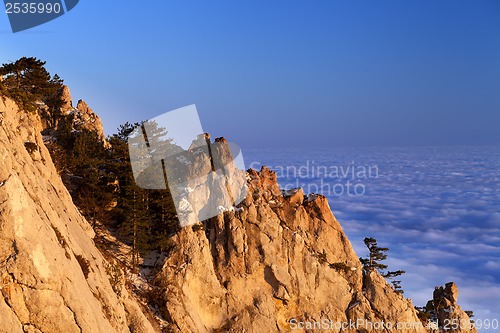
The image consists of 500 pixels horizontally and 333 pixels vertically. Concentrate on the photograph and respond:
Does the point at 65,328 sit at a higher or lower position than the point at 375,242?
lower

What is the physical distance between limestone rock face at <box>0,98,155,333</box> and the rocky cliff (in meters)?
0.05

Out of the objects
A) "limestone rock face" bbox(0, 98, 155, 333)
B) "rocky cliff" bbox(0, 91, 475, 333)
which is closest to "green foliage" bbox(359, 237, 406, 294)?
"rocky cliff" bbox(0, 91, 475, 333)

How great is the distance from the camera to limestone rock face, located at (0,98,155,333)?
1780 centimetres

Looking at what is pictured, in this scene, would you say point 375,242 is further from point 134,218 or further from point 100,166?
point 100,166

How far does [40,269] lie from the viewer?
1867 cm

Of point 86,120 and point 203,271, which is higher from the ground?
point 86,120

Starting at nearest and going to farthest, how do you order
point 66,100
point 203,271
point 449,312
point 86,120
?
point 203,271 < point 449,312 < point 86,120 < point 66,100

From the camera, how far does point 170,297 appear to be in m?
35.5

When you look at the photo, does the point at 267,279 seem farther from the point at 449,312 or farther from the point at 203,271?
the point at 449,312

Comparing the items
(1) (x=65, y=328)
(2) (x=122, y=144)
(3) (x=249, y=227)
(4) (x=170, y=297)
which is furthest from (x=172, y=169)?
Result: (1) (x=65, y=328)

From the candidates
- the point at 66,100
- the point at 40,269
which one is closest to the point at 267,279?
the point at 40,269

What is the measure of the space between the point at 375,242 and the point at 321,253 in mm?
11039

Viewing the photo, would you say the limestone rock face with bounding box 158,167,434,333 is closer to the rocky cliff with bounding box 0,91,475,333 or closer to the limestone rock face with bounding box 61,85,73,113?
the rocky cliff with bounding box 0,91,475,333

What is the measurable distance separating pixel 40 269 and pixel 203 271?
21467mm
